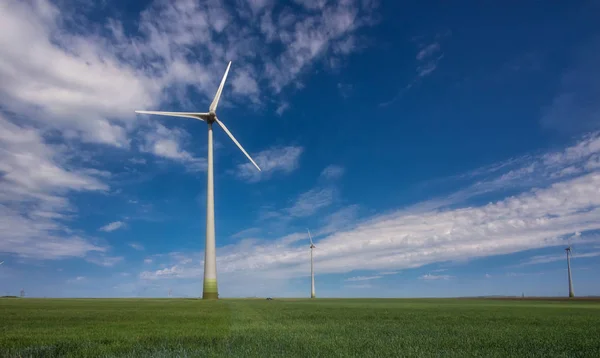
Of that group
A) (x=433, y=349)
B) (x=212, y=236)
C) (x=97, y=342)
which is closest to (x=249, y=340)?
(x=97, y=342)

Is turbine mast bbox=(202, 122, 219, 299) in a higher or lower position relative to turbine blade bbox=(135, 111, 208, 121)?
lower

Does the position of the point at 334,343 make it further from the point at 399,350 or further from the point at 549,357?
the point at 549,357

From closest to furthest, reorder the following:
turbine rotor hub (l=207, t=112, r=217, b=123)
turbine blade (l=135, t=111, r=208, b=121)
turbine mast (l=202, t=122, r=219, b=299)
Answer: turbine mast (l=202, t=122, r=219, b=299) < turbine blade (l=135, t=111, r=208, b=121) < turbine rotor hub (l=207, t=112, r=217, b=123)

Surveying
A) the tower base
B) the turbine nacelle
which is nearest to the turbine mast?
the tower base

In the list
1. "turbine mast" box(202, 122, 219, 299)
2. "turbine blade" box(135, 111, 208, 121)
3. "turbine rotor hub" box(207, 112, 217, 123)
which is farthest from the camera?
"turbine rotor hub" box(207, 112, 217, 123)

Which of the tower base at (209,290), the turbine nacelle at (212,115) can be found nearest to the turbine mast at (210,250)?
the tower base at (209,290)

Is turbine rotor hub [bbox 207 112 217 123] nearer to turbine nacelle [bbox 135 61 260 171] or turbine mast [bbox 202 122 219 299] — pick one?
turbine nacelle [bbox 135 61 260 171]

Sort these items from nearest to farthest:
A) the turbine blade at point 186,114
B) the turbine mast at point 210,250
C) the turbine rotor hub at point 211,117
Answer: the turbine mast at point 210,250, the turbine blade at point 186,114, the turbine rotor hub at point 211,117

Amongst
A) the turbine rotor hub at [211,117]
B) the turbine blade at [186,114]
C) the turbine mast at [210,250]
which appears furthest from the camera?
the turbine rotor hub at [211,117]

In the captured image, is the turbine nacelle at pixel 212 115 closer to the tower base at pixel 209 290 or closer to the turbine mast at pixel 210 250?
the turbine mast at pixel 210 250

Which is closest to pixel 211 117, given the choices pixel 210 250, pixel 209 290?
pixel 210 250

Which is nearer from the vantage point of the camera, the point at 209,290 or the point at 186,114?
the point at 209,290

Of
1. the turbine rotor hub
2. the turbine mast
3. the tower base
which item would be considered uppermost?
the turbine rotor hub

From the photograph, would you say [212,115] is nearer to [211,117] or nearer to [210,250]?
[211,117]
